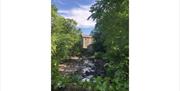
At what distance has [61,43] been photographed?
2609 mm

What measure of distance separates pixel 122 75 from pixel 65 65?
0.38 metres

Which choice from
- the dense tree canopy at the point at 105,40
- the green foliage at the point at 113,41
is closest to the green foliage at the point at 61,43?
the dense tree canopy at the point at 105,40

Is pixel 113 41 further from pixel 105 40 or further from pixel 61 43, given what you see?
pixel 61 43

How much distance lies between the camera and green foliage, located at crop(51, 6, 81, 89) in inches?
101

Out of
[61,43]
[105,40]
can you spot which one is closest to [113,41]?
[105,40]

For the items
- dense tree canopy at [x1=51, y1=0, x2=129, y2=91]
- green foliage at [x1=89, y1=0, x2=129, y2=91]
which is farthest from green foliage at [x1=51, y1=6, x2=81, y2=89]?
green foliage at [x1=89, y1=0, x2=129, y2=91]
